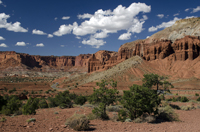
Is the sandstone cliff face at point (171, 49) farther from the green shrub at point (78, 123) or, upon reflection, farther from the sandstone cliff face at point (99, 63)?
the green shrub at point (78, 123)

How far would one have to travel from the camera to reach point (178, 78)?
55.9 metres

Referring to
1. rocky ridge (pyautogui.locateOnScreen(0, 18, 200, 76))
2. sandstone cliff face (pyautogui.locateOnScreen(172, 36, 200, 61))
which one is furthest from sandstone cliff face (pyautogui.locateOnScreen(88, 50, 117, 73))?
sandstone cliff face (pyautogui.locateOnScreen(172, 36, 200, 61))

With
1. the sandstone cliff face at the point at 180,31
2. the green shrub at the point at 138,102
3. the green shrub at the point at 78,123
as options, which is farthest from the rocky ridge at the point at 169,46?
the green shrub at the point at 78,123

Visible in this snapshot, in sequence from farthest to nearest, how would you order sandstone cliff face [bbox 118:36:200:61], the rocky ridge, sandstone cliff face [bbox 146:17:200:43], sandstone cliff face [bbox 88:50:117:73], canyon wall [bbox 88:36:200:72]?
sandstone cliff face [bbox 88:50:117:73], sandstone cliff face [bbox 146:17:200:43], the rocky ridge, canyon wall [bbox 88:36:200:72], sandstone cliff face [bbox 118:36:200:61]

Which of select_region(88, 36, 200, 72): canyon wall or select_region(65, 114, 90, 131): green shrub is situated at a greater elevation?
select_region(88, 36, 200, 72): canyon wall

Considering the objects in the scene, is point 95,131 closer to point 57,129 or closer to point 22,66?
point 57,129

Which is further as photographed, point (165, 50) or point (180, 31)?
point (180, 31)

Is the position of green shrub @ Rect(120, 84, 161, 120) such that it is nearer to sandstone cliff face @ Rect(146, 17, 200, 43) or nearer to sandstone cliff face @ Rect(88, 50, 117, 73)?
sandstone cliff face @ Rect(88, 50, 117, 73)

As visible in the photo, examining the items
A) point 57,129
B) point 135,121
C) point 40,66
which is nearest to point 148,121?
point 135,121

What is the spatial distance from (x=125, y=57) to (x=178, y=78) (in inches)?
1231

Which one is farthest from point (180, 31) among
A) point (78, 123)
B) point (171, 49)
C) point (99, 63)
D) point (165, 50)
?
point (78, 123)

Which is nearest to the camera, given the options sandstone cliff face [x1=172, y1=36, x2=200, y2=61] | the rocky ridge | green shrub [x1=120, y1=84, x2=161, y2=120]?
green shrub [x1=120, y1=84, x2=161, y2=120]

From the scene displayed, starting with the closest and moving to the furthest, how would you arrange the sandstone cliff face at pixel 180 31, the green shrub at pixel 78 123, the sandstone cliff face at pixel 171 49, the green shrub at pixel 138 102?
1. the green shrub at pixel 78 123
2. the green shrub at pixel 138 102
3. the sandstone cliff face at pixel 171 49
4. the sandstone cliff face at pixel 180 31

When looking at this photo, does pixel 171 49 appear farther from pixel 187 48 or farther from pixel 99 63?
pixel 99 63
